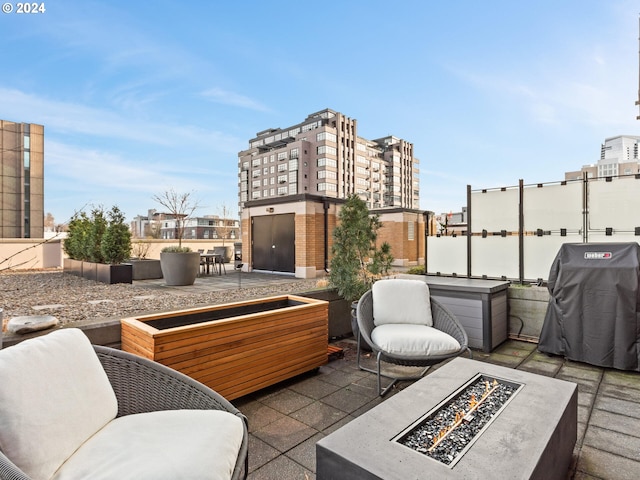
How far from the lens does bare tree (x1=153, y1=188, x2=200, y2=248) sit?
11.8 m

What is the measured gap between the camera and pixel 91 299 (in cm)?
581

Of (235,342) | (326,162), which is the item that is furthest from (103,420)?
(326,162)

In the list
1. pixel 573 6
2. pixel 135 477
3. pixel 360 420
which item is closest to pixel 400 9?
pixel 573 6

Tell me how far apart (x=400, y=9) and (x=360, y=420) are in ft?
25.5

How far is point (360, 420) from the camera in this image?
5.51ft

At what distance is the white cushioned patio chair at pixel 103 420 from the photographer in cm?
119

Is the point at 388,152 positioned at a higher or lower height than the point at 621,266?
higher

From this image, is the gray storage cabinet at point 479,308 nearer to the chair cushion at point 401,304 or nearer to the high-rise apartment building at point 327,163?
the chair cushion at point 401,304

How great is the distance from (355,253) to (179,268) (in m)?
5.22

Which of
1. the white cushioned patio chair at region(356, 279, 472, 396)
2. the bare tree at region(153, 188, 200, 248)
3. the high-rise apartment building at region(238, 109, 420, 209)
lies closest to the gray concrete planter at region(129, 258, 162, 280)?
the bare tree at region(153, 188, 200, 248)

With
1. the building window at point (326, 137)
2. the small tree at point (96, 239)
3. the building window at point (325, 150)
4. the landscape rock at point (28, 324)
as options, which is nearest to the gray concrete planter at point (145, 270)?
the small tree at point (96, 239)

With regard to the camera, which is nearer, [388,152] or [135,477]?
[135,477]

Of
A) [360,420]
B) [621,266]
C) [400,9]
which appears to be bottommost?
[360,420]

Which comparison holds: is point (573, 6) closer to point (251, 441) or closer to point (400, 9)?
point (400, 9)
